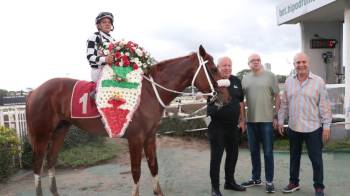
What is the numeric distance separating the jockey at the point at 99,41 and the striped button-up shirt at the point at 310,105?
240cm

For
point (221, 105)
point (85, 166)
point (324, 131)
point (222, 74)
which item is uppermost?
point (222, 74)

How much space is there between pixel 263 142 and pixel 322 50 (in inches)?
284

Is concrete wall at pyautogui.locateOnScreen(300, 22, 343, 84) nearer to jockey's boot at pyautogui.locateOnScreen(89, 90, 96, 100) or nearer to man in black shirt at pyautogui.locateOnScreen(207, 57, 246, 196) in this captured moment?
man in black shirt at pyautogui.locateOnScreen(207, 57, 246, 196)

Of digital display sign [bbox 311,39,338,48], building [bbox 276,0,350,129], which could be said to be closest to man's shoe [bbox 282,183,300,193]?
building [bbox 276,0,350,129]

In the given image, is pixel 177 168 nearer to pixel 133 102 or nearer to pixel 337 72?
pixel 133 102

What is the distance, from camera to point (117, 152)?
25.8ft

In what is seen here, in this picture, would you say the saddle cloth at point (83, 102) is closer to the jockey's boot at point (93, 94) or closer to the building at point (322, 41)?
the jockey's boot at point (93, 94)

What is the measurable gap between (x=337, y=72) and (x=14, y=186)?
9433 millimetres

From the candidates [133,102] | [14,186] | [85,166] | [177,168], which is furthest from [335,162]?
[14,186]

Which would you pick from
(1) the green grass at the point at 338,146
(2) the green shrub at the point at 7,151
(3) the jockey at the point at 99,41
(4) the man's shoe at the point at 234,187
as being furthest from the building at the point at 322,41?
(2) the green shrub at the point at 7,151

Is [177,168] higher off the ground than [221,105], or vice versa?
[221,105]

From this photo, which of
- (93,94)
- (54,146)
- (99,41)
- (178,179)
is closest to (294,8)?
(178,179)

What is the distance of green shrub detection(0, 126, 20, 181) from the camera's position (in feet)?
18.6

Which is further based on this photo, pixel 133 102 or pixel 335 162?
pixel 335 162
